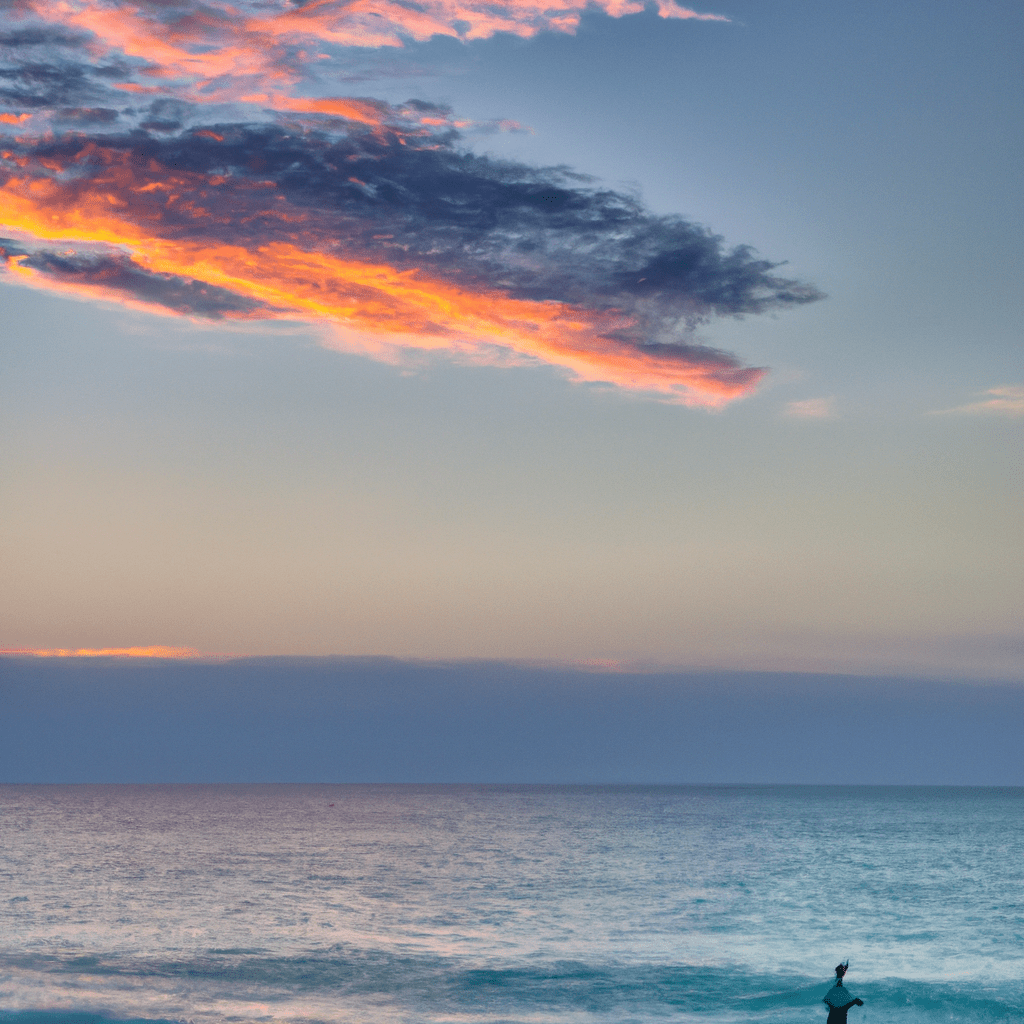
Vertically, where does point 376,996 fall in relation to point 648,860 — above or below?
above

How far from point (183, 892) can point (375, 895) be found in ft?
35.4

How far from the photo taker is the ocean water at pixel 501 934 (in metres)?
30.5

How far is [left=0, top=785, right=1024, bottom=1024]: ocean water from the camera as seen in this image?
30.5 metres

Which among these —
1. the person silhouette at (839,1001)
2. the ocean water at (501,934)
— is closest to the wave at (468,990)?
the ocean water at (501,934)

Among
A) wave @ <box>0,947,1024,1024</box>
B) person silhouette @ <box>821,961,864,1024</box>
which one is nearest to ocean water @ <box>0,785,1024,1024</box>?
→ wave @ <box>0,947,1024,1024</box>

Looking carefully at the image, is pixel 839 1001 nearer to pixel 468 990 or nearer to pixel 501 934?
pixel 468 990

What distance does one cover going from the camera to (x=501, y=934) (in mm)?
42500

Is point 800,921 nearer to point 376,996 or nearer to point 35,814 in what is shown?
point 376,996

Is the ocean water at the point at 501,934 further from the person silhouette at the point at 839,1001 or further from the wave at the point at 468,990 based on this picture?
the person silhouette at the point at 839,1001

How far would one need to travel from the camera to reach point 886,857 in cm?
8600

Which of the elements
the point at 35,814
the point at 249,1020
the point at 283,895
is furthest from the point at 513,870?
the point at 35,814

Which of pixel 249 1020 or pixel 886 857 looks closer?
pixel 249 1020

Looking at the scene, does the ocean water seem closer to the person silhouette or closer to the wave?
the wave

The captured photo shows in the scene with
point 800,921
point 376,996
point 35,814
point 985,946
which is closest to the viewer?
point 376,996
